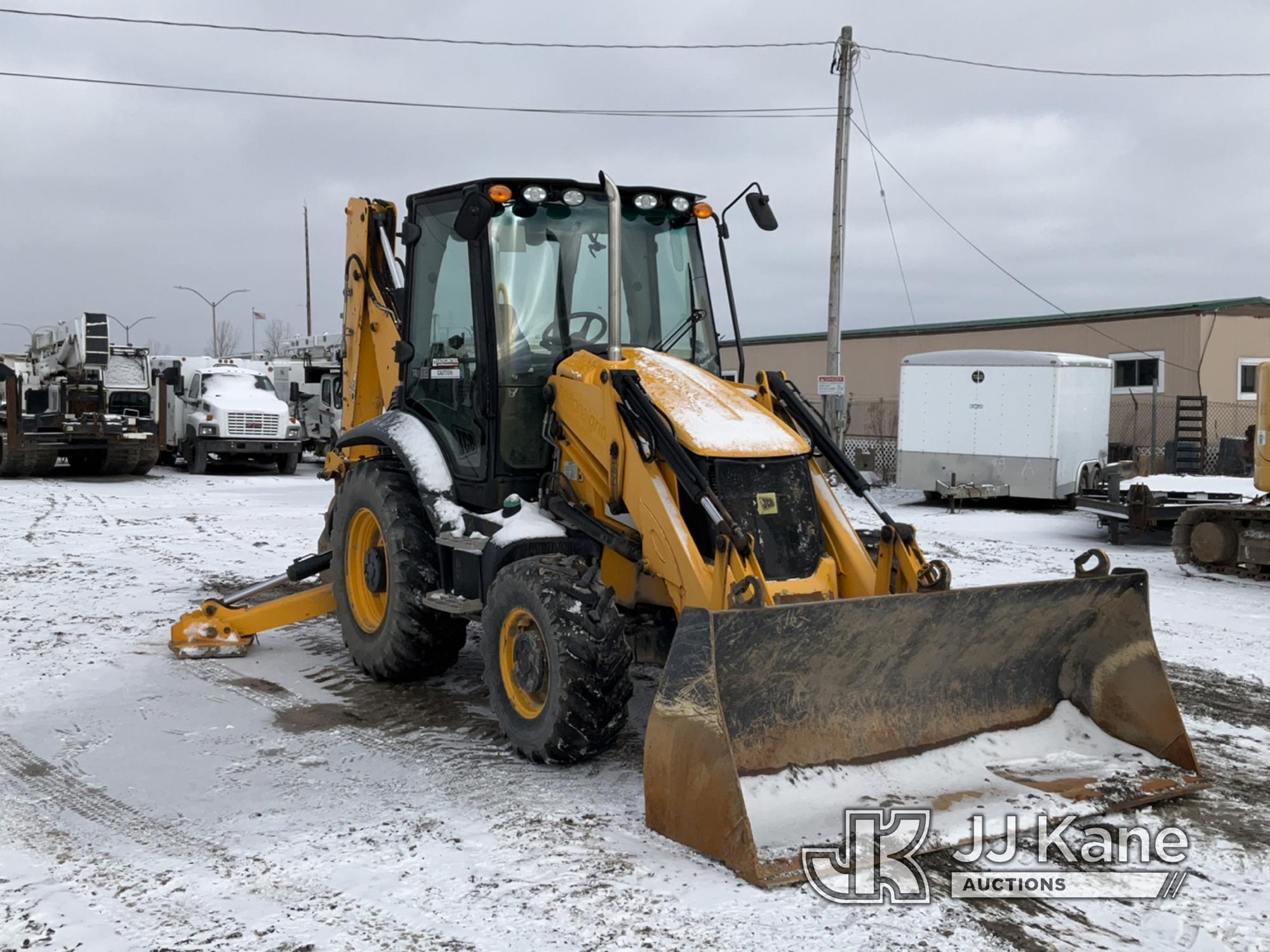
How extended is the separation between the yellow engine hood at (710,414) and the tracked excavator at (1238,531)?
8015mm

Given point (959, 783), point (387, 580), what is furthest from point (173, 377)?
point (959, 783)

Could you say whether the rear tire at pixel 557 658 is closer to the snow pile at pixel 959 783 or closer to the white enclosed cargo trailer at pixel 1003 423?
the snow pile at pixel 959 783

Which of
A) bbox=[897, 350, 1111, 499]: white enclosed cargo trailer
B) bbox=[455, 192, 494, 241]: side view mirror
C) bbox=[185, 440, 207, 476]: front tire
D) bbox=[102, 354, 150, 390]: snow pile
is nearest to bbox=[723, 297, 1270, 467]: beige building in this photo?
bbox=[897, 350, 1111, 499]: white enclosed cargo trailer

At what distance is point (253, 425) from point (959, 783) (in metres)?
20.5

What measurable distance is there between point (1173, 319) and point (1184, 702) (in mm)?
18913

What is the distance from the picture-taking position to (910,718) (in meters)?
5.12

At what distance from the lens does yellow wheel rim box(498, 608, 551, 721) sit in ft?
17.4

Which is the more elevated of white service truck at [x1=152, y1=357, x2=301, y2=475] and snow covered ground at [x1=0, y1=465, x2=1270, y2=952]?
white service truck at [x1=152, y1=357, x2=301, y2=475]

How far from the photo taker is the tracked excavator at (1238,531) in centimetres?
1193

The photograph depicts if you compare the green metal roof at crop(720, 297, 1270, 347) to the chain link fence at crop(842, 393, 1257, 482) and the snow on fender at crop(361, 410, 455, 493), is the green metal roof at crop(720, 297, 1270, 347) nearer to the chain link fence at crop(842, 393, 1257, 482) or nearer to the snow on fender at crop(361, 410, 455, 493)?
the chain link fence at crop(842, 393, 1257, 482)

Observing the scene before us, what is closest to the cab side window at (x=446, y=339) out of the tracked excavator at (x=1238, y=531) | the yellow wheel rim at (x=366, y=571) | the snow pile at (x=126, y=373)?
the yellow wheel rim at (x=366, y=571)

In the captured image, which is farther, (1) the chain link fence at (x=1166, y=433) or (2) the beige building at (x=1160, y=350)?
(2) the beige building at (x=1160, y=350)

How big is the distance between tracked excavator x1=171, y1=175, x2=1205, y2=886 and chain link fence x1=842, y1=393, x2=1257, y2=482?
46.2 feet

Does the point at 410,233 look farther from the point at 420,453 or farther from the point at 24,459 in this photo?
the point at 24,459
